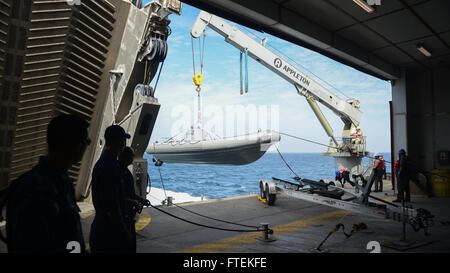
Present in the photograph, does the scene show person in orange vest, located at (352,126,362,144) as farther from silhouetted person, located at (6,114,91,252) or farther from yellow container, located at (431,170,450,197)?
silhouetted person, located at (6,114,91,252)

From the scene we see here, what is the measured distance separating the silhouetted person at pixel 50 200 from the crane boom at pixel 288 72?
14.9 metres

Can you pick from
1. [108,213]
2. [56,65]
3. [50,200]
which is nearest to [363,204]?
[108,213]

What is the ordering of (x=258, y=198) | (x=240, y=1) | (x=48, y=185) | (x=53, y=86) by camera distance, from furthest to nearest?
(x=258, y=198) < (x=53, y=86) < (x=240, y=1) < (x=48, y=185)

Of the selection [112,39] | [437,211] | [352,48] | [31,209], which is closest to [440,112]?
[437,211]

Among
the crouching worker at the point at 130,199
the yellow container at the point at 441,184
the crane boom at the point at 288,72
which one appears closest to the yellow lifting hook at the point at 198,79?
the crane boom at the point at 288,72

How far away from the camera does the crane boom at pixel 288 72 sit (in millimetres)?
15538

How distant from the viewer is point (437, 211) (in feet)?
23.1

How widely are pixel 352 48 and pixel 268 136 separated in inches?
408

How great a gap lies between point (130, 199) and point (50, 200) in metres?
1.61

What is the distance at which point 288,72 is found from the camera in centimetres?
1708

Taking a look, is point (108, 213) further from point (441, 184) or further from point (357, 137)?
point (357, 137)

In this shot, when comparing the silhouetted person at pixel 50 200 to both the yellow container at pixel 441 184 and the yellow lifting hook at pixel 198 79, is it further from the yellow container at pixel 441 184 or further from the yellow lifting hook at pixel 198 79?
the yellow lifting hook at pixel 198 79
